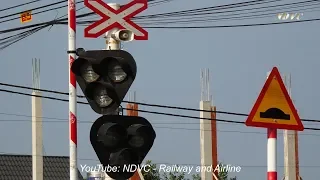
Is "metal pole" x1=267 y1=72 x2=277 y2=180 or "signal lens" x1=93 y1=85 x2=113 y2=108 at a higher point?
"signal lens" x1=93 y1=85 x2=113 y2=108

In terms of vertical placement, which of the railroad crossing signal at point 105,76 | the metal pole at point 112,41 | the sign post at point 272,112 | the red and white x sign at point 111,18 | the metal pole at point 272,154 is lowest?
the metal pole at point 272,154

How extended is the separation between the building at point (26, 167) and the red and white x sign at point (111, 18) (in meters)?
31.1

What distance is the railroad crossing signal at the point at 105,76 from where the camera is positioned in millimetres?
9188

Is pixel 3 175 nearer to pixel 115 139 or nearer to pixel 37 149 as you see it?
pixel 37 149

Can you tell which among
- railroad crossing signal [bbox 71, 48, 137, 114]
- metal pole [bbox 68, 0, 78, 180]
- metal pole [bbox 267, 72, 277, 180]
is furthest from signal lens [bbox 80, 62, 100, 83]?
metal pole [bbox 267, 72, 277, 180]

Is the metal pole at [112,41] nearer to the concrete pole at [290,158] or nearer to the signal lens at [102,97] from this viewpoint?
the signal lens at [102,97]

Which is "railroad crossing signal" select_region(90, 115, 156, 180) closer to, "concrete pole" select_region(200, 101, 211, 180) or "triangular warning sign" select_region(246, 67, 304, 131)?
"triangular warning sign" select_region(246, 67, 304, 131)

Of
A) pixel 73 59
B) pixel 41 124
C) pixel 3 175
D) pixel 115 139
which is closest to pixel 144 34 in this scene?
pixel 73 59

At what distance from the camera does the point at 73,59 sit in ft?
32.5

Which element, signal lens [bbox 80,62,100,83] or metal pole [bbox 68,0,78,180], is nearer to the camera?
signal lens [bbox 80,62,100,83]

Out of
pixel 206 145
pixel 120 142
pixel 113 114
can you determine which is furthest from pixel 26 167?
pixel 120 142

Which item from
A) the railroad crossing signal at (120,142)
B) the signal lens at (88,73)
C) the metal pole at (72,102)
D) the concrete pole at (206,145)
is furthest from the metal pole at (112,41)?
the concrete pole at (206,145)

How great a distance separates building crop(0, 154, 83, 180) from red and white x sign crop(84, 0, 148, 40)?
31.1 metres

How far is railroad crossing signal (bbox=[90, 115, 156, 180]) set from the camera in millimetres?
9000
